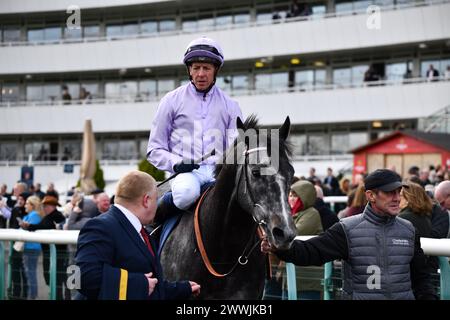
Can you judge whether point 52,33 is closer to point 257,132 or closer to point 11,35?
point 11,35

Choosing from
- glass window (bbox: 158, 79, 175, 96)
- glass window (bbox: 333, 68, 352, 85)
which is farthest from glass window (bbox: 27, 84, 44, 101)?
glass window (bbox: 333, 68, 352, 85)

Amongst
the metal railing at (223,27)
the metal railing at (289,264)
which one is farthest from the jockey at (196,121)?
the metal railing at (223,27)

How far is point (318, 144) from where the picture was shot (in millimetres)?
29984

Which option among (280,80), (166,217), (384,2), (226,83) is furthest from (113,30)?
(166,217)

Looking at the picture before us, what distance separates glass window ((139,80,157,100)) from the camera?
34.3m

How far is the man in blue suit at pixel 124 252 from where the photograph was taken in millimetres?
3096

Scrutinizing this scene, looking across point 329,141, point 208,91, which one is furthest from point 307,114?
point 208,91

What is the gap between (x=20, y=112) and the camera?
3519cm

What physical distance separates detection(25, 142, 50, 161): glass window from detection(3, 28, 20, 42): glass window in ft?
18.3

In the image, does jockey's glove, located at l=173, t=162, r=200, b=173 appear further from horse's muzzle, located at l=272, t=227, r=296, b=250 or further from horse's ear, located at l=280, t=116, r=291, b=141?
horse's muzzle, located at l=272, t=227, r=296, b=250

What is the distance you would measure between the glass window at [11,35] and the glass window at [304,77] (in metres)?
15.4

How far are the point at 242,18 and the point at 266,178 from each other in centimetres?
2869

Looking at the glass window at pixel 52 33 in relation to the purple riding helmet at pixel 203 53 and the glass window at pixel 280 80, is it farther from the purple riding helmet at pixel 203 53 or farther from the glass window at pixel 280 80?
the purple riding helmet at pixel 203 53

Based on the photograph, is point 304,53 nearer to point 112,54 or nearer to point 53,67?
point 112,54
